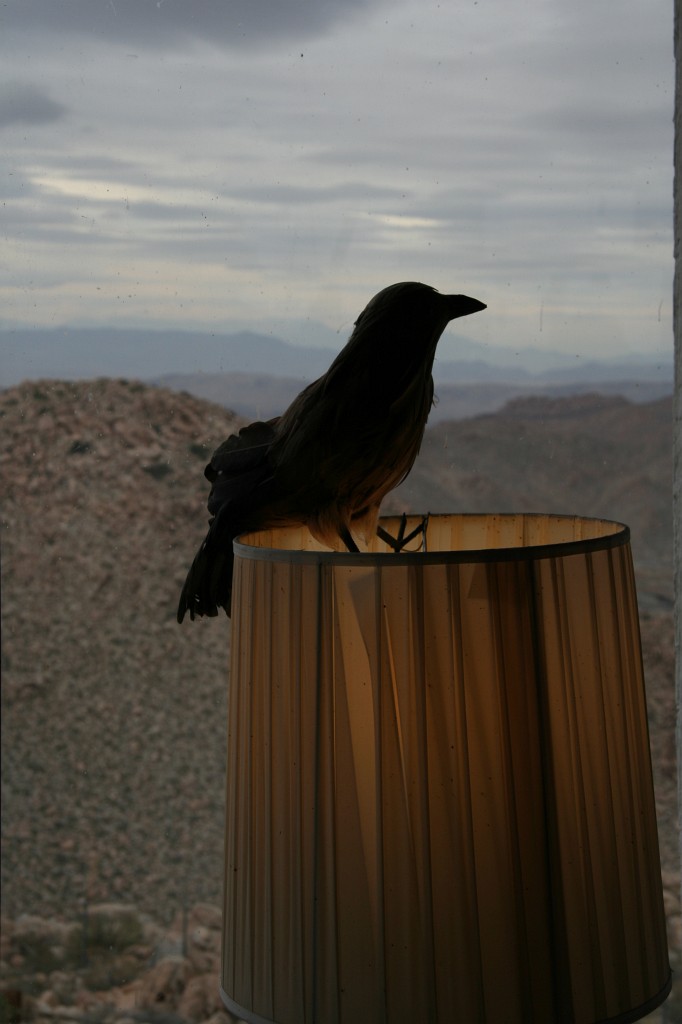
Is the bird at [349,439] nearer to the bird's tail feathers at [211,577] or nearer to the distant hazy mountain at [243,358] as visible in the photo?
the bird's tail feathers at [211,577]

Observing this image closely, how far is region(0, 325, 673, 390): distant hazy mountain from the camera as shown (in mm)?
1584

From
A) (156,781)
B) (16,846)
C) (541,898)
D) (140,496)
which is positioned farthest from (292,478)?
(16,846)

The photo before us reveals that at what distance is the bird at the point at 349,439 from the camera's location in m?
0.69

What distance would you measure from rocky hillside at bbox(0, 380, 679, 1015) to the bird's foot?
0.91 meters

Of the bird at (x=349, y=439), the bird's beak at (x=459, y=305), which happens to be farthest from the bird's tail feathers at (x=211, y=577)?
the bird's beak at (x=459, y=305)

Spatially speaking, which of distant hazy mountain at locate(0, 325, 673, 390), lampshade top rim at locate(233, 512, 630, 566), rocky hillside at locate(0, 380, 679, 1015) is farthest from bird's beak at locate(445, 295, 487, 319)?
rocky hillside at locate(0, 380, 679, 1015)

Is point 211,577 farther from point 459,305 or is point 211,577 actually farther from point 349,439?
point 459,305

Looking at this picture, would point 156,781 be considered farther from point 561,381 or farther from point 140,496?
point 561,381

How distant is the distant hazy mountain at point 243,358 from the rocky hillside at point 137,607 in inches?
2.6

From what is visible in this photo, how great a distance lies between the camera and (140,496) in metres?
1.79

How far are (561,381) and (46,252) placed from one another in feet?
2.64

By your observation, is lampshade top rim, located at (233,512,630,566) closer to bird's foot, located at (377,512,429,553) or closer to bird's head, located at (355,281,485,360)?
bird's foot, located at (377,512,429,553)

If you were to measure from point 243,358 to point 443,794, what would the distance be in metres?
1.12

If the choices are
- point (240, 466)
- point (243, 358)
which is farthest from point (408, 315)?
point (243, 358)
